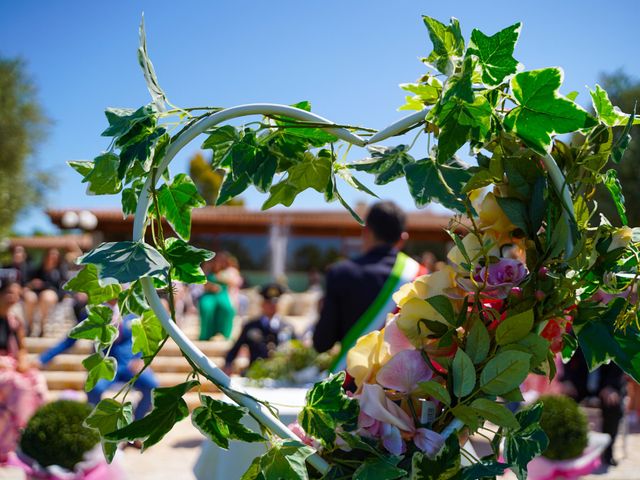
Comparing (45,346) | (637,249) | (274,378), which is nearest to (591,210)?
(637,249)

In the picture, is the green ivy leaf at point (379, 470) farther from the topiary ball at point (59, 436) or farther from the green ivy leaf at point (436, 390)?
the topiary ball at point (59, 436)

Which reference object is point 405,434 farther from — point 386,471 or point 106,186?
point 106,186

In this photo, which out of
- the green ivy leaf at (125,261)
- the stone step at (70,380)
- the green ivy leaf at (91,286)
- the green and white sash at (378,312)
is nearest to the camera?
the green ivy leaf at (125,261)

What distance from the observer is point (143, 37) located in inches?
37.0

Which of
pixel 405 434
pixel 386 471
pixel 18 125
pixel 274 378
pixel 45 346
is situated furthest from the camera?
pixel 18 125

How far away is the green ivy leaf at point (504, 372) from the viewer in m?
0.88

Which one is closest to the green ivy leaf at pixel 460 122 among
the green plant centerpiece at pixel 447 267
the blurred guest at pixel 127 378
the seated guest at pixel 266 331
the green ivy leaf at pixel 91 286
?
the green plant centerpiece at pixel 447 267

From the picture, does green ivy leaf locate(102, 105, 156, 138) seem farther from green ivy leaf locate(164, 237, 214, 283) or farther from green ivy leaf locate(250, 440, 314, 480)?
green ivy leaf locate(250, 440, 314, 480)

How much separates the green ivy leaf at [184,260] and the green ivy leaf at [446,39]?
1.46ft

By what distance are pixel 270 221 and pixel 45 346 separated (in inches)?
481

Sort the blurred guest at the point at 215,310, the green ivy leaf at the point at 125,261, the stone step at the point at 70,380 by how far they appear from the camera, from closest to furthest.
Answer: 1. the green ivy leaf at the point at 125,261
2. the stone step at the point at 70,380
3. the blurred guest at the point at 215,310

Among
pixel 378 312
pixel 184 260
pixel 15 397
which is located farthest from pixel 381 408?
pixel 15 397

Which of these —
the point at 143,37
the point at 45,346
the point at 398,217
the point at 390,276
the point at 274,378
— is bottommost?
the point at 45,346

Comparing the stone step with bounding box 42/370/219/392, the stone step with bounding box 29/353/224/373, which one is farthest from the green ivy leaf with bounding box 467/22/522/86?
the stone step with bounding box 29/353/224/373
